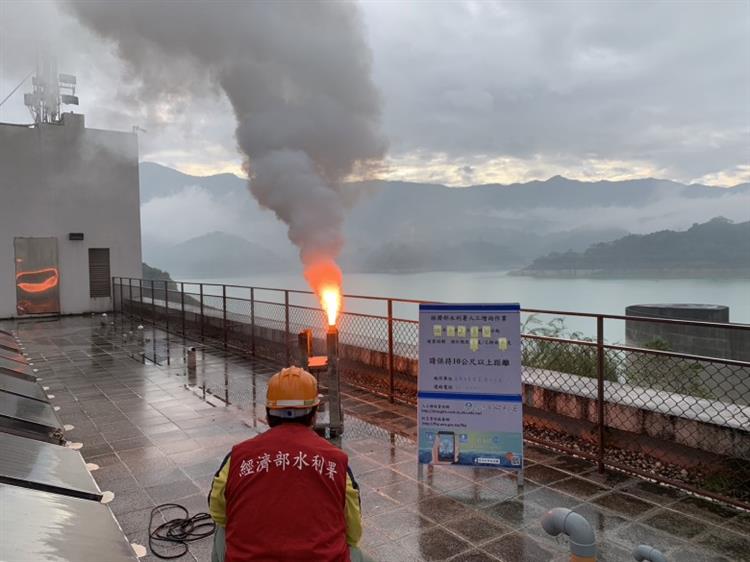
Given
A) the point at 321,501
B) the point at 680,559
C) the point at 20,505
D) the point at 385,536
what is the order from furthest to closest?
the point at 385,536 → the point at 680,559 → the point at 20,505 → the point at 321,501

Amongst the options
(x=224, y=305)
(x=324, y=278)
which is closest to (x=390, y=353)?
(x=324, y=278)

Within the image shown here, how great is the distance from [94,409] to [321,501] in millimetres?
6576

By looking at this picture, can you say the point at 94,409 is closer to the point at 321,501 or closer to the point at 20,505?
the point at 20,505

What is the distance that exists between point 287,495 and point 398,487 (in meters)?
3.00

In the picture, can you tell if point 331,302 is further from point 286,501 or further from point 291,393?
point 286,501

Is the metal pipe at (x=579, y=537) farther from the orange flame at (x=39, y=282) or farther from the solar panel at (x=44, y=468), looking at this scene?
the orange flame at (x=39, y=282)

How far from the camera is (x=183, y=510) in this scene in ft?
13.9

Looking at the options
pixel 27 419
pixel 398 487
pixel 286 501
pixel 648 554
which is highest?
pixel 286 501

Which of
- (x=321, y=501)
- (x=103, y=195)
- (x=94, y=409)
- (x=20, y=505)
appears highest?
(x=103, y=195)

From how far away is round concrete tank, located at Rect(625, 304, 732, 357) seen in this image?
447 inches

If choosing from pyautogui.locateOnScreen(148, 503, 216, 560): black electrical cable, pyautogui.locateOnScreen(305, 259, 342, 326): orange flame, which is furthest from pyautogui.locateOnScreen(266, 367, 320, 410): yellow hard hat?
pyautogui.locateOnScreen(305, 259, 342, 326): orange flame

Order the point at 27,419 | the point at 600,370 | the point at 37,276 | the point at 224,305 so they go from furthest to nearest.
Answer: the point at 37,276
the point at 224,305
the point at 27,419
the point at 600,370

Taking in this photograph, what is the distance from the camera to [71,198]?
20719mm

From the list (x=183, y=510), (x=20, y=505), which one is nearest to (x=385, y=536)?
(x=183, y=510)
